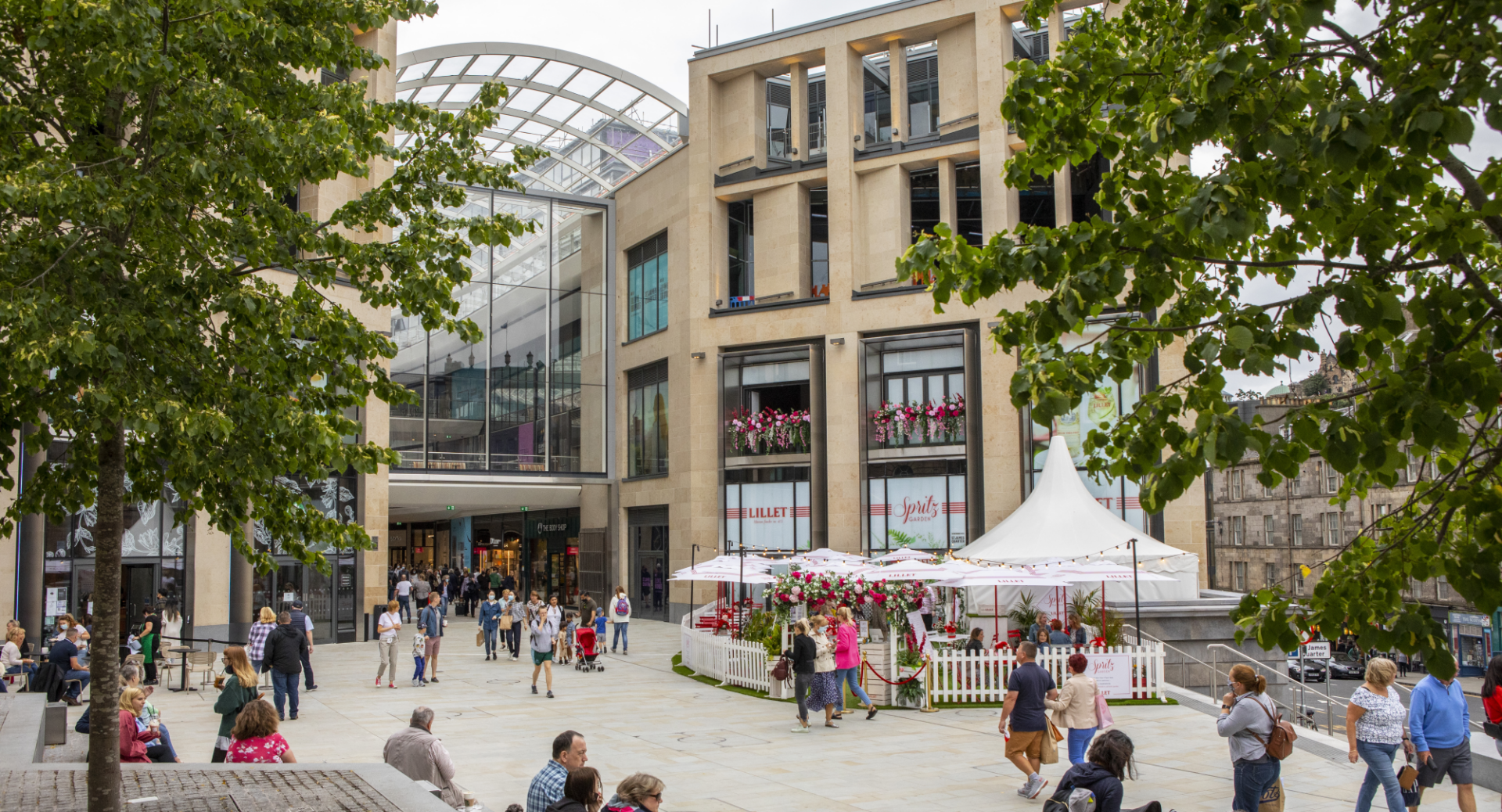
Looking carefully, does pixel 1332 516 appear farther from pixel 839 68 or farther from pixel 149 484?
pixel 149 484

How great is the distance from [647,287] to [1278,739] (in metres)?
32.9

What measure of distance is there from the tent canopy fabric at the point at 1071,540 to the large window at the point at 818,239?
13098 mm

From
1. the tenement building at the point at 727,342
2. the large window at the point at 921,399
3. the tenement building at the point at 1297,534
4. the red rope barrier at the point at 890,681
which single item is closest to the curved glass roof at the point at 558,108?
the tenement building at the point at 727,342

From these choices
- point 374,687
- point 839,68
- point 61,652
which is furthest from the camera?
point 839,68

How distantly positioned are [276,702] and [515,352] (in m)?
23.9

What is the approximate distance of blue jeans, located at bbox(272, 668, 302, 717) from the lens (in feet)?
55.3

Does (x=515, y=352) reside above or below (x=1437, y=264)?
above

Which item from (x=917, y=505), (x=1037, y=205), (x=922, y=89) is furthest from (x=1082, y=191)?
(x=917, y=505)

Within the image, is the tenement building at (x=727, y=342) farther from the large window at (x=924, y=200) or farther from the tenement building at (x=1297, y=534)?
the tenement building at (x=1297, y=534)

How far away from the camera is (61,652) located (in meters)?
16.8

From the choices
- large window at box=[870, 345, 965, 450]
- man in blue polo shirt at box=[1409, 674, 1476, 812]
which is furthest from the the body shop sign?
man in blue polo shirt at box=[1409, 674, 1476, 812]

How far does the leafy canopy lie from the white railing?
487 inches

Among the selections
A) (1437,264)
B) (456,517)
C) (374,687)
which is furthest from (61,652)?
(456,517)

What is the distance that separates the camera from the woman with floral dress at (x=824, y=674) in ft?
53.6
